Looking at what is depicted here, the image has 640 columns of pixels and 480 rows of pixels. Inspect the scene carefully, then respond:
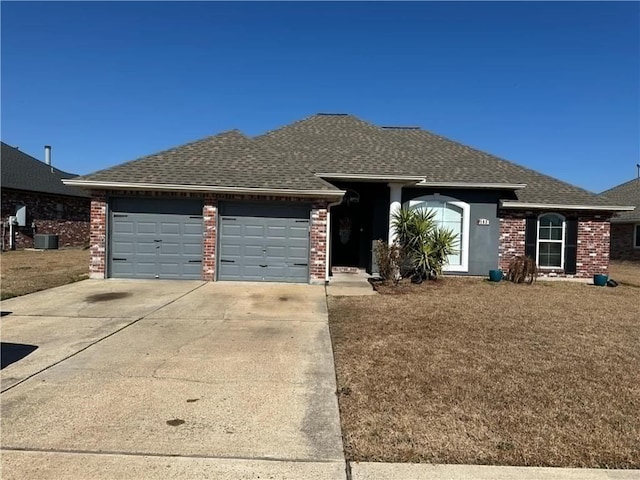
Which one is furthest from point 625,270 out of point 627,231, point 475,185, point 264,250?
point 264,250

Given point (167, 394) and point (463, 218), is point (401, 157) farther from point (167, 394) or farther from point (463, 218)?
point (167, 394)

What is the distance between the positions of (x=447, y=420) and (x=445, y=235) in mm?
9728

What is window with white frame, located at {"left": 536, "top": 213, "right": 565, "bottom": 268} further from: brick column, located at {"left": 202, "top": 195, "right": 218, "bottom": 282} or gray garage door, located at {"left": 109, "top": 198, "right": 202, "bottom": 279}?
gray garage door, located at {"left": 109, "top": 198, "right": 202, "bottom": 279}

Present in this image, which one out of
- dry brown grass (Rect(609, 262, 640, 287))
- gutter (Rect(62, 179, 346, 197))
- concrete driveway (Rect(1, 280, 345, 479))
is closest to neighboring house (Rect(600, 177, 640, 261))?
dry brown grass (Rect(609, 262, 640, 287))

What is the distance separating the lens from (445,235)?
518 inches

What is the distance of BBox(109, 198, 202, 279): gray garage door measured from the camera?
12.2 meters

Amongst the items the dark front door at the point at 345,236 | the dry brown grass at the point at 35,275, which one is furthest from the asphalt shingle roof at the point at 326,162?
the dry brown grass at the point at 35,275

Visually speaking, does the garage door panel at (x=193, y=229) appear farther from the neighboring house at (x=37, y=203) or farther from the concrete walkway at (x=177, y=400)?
the neighboring house at (x=37, y=203)

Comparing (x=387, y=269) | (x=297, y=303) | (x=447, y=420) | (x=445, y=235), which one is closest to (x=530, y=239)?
(x=445, y=235)

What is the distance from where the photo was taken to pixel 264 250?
40.5 feet

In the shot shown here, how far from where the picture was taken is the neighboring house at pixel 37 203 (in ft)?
76.8

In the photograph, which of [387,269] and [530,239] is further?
[530,239]

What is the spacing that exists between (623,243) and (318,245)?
21761 millimetres

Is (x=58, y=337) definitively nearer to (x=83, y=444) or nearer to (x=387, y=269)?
(x=83, y=444)
